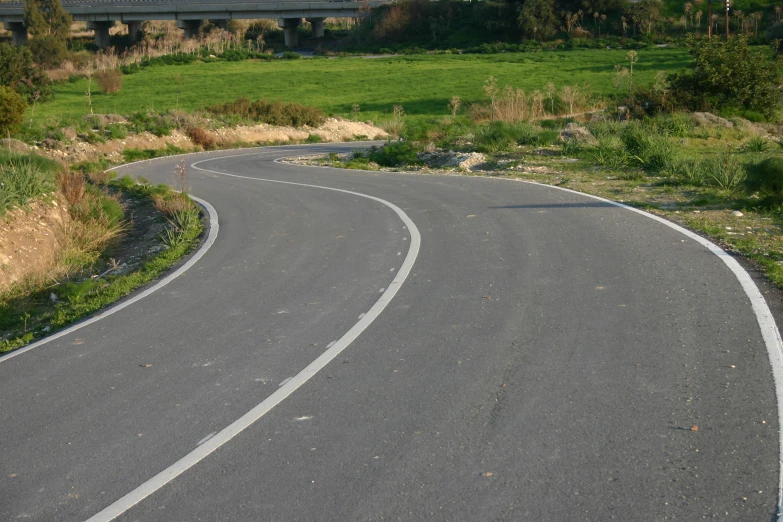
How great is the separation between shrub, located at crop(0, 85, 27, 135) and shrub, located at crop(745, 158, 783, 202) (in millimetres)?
28214

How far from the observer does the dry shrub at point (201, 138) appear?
135ft

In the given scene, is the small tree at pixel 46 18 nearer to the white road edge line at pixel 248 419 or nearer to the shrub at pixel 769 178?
the shrub at pixel 769 178

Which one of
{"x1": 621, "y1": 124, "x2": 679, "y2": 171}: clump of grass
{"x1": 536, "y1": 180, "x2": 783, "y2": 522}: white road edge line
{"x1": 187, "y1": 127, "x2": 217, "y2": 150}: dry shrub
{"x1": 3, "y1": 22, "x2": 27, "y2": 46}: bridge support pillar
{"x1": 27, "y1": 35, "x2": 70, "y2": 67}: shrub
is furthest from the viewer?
{"x1": 3, "y1": 22, "x2": 27, "y2": 46}: bridge support pillar

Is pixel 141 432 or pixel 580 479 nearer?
pixel 580 479

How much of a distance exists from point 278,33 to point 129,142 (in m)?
69.3

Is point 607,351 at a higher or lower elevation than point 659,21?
lower

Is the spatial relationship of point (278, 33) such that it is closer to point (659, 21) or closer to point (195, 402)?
point (659, 21)

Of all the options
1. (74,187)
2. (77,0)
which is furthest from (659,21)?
(74,187)

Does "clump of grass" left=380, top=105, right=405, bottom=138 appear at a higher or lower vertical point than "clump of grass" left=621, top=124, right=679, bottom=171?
lower

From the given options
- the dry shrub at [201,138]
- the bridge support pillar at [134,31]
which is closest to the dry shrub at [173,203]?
the dry shrub at [201,138]

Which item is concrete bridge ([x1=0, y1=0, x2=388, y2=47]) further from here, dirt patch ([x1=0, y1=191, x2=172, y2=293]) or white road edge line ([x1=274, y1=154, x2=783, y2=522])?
white road edge line ([x1=274, y1=154, x2=783, y2=522])

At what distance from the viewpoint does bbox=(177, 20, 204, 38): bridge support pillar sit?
97.9 metres

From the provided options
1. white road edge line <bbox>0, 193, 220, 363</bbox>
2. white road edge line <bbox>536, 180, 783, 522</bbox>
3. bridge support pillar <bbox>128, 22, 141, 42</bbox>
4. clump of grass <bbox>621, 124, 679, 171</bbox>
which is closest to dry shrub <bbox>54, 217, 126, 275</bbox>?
white road edge line <bbox>0, 193, 220, 363</bbox>

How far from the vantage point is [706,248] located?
35.1ft
